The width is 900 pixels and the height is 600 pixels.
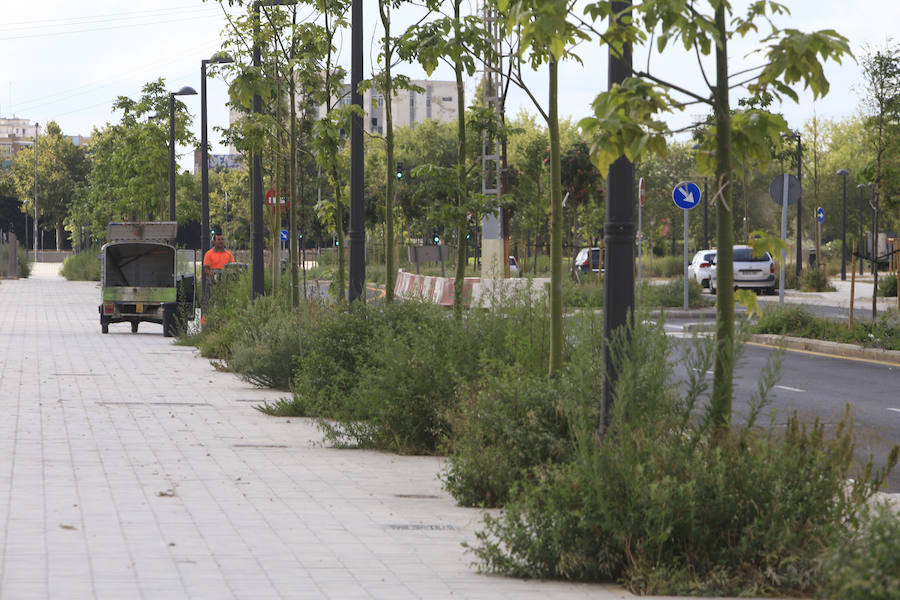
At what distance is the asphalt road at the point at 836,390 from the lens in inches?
481

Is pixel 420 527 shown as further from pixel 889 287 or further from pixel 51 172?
pixel 51 172

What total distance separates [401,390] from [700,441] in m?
4.08

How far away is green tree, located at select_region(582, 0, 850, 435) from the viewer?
587cm

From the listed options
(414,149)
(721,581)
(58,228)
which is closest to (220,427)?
(721,581)

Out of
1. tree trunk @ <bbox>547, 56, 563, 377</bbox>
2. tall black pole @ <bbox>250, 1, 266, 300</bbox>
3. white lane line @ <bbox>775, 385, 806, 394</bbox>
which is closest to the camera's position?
tree trunk @ <bbox>547, 56, 563, 377</bbox>

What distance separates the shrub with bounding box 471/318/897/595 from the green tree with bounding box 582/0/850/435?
0.65ft

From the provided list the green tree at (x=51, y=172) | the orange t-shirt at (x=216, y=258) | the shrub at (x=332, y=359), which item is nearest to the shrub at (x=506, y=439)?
the shrub at (x=332, y=359)

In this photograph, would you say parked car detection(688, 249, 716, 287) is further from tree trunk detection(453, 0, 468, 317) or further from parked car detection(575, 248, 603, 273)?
tree trunk detection(453, 0, 468, 317)

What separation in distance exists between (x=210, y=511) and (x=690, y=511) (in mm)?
3164

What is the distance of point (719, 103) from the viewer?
6230 mm

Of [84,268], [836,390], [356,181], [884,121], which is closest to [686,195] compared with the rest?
[884,121]

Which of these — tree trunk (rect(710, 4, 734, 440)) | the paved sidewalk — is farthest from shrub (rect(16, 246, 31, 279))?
tree trunk (rect(710, 4, 734, 440))

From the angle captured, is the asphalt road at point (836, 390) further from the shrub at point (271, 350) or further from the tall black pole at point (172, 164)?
the tall black pole at point (172, 164)

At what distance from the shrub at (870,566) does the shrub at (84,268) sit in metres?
63.4
